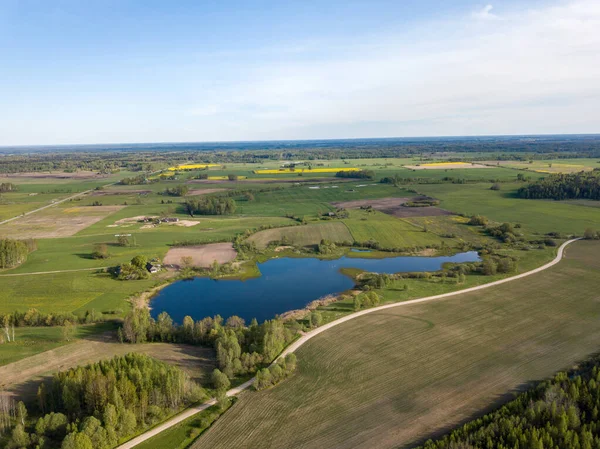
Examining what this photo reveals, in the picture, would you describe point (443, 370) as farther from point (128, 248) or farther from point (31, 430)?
A: point (128, 248)

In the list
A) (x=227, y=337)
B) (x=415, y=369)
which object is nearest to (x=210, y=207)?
(x=227, y=337)

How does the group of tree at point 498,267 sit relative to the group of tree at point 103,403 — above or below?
above

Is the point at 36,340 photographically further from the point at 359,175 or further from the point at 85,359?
the point at 359,175

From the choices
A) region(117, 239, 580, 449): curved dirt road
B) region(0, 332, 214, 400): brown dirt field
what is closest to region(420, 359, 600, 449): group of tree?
region(117, 239, 580, 449): curved dirt road

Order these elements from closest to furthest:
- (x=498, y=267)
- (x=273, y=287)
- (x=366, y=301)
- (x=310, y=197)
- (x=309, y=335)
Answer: (x=309, y=335)
(x=366, y=301)
(x=273, y=287)
(x=498, y=267)
(x=310, y=197)

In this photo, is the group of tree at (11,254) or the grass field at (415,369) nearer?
the grass field at (415,369)

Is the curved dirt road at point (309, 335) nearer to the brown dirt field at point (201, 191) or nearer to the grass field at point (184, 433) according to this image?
the grass field at point (184, 433)

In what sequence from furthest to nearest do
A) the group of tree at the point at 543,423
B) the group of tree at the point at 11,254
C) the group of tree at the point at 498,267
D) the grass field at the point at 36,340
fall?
the group of tree at the point at 11,254 < the group of tree at the point at 498,267 < the grass field at the point at 36,340 < the group of tree at the point at 543,423

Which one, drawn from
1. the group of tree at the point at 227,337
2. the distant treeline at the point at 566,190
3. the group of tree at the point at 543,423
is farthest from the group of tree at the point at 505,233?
the group of tree at the point at 227,337
